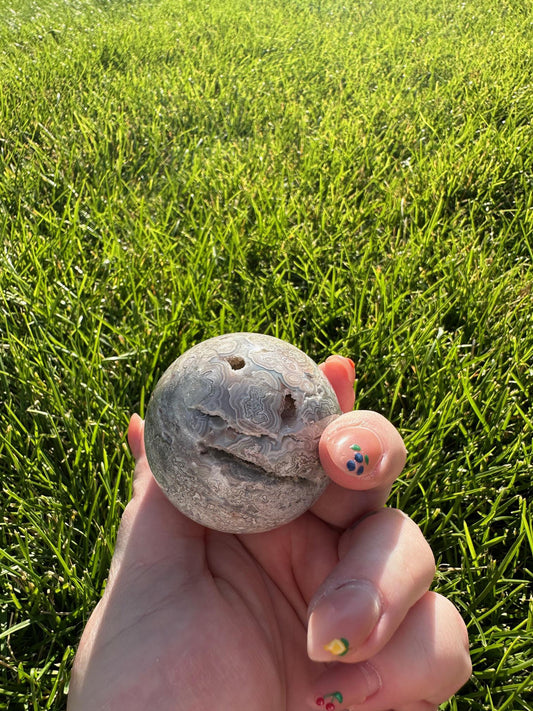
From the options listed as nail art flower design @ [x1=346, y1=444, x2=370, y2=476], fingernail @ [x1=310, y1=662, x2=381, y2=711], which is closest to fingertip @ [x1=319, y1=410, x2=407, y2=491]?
nail art flower design @ [x1=346, y1=444, x2=370, y2=476]

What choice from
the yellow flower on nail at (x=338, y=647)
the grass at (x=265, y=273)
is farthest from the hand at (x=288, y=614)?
the grass at (x=265, y=273)

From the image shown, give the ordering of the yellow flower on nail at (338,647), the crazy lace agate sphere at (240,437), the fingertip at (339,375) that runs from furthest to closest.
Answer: the fingertip at (339,375)
the crazy lace agate sphere at (240,437)
the yellow flower on nail at (338,647)

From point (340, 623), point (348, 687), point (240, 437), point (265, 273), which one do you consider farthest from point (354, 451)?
point (265, 273)

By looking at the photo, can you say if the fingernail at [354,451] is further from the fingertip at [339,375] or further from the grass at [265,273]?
the grass at [265,273]

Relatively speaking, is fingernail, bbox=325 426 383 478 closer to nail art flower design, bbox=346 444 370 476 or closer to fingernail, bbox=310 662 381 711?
nail art flower design, bbox=346 444 370 476

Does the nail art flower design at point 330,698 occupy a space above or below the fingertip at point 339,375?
below

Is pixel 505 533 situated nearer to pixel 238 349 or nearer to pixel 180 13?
pixel 238 349

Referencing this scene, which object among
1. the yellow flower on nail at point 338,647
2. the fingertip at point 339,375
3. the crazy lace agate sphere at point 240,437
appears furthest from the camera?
the fingertip at point 339,375
